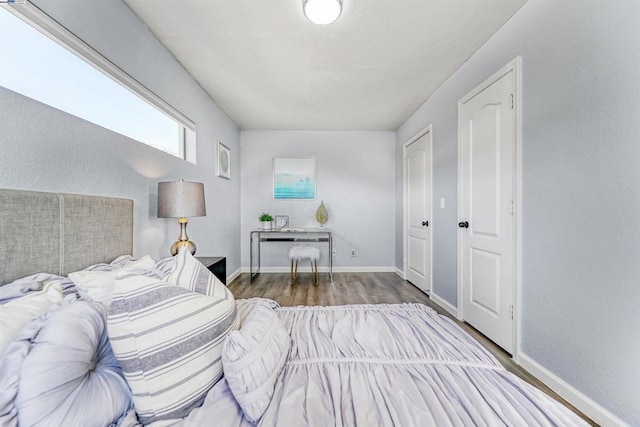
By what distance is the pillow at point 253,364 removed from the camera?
2.13ft

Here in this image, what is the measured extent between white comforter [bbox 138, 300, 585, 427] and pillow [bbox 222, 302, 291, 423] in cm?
3

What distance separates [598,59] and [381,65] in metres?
1.48

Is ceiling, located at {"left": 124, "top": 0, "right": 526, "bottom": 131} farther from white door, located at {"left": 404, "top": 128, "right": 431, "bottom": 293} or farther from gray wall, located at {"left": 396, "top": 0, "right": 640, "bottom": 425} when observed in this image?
white door, located at {"left": 404, "top": 128, "right": 431, "bottom": 293}

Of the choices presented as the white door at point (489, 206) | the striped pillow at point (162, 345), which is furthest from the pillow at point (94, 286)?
the white door at point (489, 206)

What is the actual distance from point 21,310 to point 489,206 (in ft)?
8.27

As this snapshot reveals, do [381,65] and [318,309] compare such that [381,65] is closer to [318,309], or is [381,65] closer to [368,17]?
[368,17]

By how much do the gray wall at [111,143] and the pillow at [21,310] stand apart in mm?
535

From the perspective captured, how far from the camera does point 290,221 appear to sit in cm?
411

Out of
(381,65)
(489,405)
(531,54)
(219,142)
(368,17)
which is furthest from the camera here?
(219,142)

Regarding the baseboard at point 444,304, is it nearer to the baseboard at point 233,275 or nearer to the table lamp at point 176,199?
the table lamp at point 176,199

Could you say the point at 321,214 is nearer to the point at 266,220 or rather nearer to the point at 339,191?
the point at 339,191

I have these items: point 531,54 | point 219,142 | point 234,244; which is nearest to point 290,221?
point 234,244

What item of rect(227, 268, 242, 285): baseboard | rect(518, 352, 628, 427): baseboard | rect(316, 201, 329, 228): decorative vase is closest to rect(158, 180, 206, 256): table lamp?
rect(227, 268, 242, 285): baseboard

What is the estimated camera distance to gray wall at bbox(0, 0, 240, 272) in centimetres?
101
